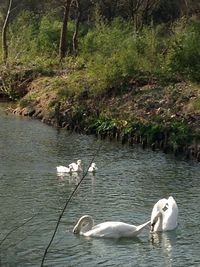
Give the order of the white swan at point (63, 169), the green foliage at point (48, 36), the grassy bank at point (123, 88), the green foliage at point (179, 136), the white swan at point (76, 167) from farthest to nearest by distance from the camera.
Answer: the green foliage at point (48, 36), the grassy bank at point (123, 88), the green foliage at point (179, 136), the white swan at point (76, 167), the white swan at point (63, 169)

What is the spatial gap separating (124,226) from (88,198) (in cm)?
394

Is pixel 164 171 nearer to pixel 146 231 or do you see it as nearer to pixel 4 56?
pixel 146 231

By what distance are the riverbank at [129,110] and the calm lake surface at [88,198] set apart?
0.98 m

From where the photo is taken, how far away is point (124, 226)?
15961 mm

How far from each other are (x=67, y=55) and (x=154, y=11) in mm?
16146

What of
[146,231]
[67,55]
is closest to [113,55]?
[67,55]

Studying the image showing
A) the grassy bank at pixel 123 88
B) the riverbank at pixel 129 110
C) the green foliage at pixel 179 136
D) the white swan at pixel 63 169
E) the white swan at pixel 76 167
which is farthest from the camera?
the grassy bank at pixel 123 88

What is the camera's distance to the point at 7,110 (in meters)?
38.2

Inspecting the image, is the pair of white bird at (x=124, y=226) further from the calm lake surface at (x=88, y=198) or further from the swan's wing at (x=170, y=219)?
the calm lake surface at (x=88, y=198)

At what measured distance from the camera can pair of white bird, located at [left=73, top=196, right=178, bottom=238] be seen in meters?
15.9

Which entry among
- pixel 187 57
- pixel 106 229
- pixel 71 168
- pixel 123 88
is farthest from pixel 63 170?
pixel 187 57

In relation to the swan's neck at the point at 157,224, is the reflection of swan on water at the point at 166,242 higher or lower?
lower

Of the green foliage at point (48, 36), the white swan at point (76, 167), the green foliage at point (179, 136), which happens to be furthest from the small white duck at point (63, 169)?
the green foliage at point (48, 36)

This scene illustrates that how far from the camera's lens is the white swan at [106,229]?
15.9 metres
